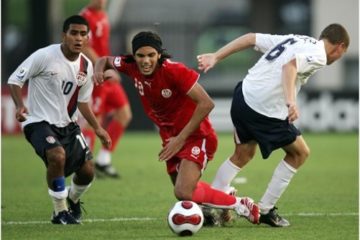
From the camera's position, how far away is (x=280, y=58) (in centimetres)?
948

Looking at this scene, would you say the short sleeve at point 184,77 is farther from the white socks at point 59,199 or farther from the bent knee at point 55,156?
the white socks at point 59,199

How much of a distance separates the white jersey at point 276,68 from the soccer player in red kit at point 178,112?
0.52 meters

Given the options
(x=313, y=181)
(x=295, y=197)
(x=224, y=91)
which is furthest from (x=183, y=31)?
(x=295, y=197)

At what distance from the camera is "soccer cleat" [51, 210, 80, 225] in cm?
962

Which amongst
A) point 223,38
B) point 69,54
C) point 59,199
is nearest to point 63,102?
point 69,54

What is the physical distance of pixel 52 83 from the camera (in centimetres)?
993

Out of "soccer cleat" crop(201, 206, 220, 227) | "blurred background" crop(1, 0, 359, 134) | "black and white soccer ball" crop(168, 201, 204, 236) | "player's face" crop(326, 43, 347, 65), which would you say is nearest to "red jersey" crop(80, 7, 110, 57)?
"soccer cleat" crop(201, 206, 220, 227)

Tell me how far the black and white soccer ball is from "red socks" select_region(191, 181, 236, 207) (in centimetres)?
44

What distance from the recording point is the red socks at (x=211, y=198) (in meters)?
9.28

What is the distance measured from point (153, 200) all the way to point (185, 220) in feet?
9.65

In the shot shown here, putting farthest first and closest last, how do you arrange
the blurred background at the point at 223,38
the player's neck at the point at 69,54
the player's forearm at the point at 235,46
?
the blurred background at the point at 223,38 → the player's neck at the point at 69,54 → the player's forearm at the point at 235,46

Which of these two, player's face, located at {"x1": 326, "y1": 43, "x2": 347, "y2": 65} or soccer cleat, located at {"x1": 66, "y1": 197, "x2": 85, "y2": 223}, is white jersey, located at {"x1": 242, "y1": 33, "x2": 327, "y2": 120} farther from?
soccer cleat, located at {"x1": 66, "y1": 197, "x2": 85, "y2": 223}

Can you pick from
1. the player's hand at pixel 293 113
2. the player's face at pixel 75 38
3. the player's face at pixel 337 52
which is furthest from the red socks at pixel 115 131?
the player's hand at pixel 293 113

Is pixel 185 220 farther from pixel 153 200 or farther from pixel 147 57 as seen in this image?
pixel 153 200
